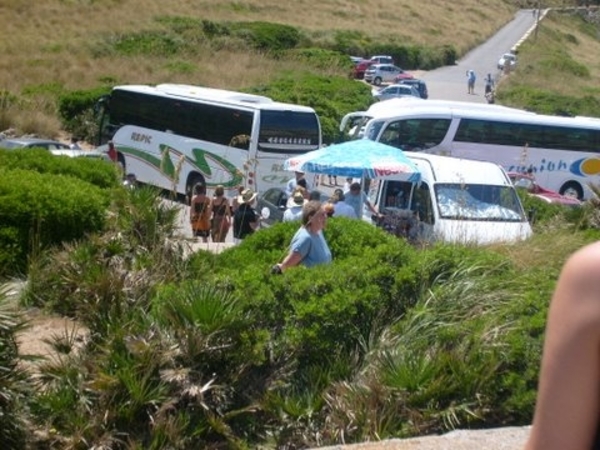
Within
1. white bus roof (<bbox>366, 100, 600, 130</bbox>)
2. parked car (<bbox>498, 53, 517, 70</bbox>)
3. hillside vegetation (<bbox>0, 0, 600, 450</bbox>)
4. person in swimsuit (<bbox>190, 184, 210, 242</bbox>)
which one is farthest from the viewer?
parked car (<bbox>498, 53, 517, 70</bbox>)

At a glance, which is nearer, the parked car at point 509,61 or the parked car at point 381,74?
the parked car at point 381,74

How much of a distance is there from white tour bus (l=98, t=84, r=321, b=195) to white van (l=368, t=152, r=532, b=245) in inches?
282

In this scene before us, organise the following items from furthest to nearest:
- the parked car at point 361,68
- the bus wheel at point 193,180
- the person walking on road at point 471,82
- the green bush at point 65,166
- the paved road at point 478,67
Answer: the parked car at point 361,68 < the paved road at point 478,67 < the person walking on road at point 471,82 < the bus wheel at point 193,180 < the green bush at point 65,166

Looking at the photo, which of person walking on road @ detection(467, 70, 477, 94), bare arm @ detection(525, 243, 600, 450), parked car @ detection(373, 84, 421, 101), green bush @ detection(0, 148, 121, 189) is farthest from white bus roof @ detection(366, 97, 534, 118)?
person walking on road @ detection(467, 70, 477, 94)

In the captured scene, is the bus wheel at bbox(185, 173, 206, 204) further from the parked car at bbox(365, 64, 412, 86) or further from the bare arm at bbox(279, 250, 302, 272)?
the parked car at bbox(365, 64, 412, 86)

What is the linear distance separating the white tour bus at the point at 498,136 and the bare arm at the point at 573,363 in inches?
1121

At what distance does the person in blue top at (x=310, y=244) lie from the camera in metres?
9.62

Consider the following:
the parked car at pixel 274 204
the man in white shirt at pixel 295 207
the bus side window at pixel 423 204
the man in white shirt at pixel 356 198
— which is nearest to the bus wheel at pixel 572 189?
the parked car at pixel 274 204

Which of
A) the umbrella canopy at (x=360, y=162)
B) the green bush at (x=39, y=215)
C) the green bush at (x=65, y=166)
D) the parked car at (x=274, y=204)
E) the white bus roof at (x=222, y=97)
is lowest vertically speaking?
the white bus roof at (x=222, y=97)

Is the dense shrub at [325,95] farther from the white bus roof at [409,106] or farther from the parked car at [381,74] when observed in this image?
the parked car at [381,74]

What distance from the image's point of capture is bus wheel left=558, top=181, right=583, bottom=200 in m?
32.2

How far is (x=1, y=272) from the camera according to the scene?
10039 mm

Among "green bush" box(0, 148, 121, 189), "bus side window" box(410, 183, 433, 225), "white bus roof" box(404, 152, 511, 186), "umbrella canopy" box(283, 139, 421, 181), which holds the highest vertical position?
"green bush" box(0, 148, 121, 189)

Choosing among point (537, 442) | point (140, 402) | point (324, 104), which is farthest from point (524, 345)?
point (324, 104)
